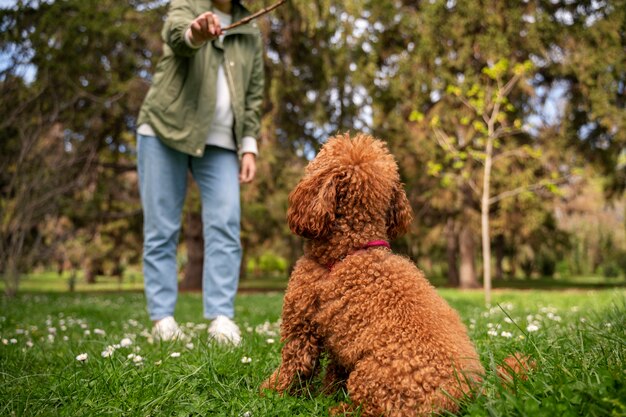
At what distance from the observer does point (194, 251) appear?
1708 cm

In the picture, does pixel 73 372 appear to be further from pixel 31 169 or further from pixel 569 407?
pixel 31 169

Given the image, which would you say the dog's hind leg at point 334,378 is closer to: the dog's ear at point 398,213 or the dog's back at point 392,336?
the dog's back at point 392,336

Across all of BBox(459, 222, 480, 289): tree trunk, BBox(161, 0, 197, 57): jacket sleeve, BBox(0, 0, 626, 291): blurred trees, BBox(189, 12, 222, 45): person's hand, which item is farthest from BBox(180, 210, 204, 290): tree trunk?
BBox(189, 12, 222, 45): person's hand

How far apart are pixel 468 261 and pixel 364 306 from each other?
1842cm

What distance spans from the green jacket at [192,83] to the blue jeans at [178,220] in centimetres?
20

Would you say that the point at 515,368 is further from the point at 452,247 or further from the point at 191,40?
the point at 452,247

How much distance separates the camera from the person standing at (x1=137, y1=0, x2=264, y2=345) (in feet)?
12.7

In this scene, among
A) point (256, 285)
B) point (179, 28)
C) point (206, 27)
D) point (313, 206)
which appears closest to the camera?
point (313, 206)

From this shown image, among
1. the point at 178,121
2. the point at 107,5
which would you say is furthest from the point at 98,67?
the point at 178,121

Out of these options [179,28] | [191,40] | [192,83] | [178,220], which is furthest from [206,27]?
[178,220]

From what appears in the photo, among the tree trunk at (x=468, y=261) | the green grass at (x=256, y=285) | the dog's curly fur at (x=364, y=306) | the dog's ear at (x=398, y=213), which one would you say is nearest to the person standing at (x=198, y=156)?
the dog's curly fur at (x=364, y=306)

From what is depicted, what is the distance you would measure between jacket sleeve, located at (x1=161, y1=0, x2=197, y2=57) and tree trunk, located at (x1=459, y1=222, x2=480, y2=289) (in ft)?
52.8

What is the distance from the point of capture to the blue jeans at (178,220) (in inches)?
155

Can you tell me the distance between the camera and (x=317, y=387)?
233 centimetres
